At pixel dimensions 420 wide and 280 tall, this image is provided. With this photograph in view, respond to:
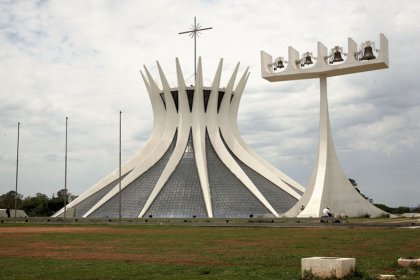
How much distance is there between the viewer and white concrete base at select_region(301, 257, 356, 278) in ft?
39.5

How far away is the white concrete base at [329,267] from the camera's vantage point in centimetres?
1205

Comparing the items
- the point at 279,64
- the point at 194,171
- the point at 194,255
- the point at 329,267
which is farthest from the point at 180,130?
the point at 329,267

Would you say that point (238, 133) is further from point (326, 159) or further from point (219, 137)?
point (326, 159)

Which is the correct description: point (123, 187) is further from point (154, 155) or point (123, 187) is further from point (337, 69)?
point (337, 69)

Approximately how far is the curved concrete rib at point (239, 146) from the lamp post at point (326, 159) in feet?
34.8

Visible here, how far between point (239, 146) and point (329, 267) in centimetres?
4501

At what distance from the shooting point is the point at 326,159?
4144 centimetres

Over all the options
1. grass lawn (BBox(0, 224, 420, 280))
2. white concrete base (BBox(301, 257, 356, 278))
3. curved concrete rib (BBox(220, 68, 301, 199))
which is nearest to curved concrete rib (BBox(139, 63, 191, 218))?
curved concrete rib (BBox(220, 68, 301, 199))

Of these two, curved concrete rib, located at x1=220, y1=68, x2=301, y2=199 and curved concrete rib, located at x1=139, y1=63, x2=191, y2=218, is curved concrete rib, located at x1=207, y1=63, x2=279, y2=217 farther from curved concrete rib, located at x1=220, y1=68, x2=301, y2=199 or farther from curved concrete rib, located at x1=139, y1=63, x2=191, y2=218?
curved concrete rib, located at x1=139, y1=63, x2=191, y2=218

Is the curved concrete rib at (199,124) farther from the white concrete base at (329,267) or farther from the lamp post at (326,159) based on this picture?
the white concrete base at (329,267)

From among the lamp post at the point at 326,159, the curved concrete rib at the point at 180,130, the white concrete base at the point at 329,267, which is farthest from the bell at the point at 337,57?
the white concrete base at the point at 329,267

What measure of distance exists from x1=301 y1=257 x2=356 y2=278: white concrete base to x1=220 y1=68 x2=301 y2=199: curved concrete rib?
39.9 metres

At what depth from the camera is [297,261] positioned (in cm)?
1561

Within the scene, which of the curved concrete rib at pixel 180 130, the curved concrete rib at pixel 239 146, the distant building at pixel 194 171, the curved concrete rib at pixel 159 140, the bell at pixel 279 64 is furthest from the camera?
the curved concrete rib at pixel 159 140
